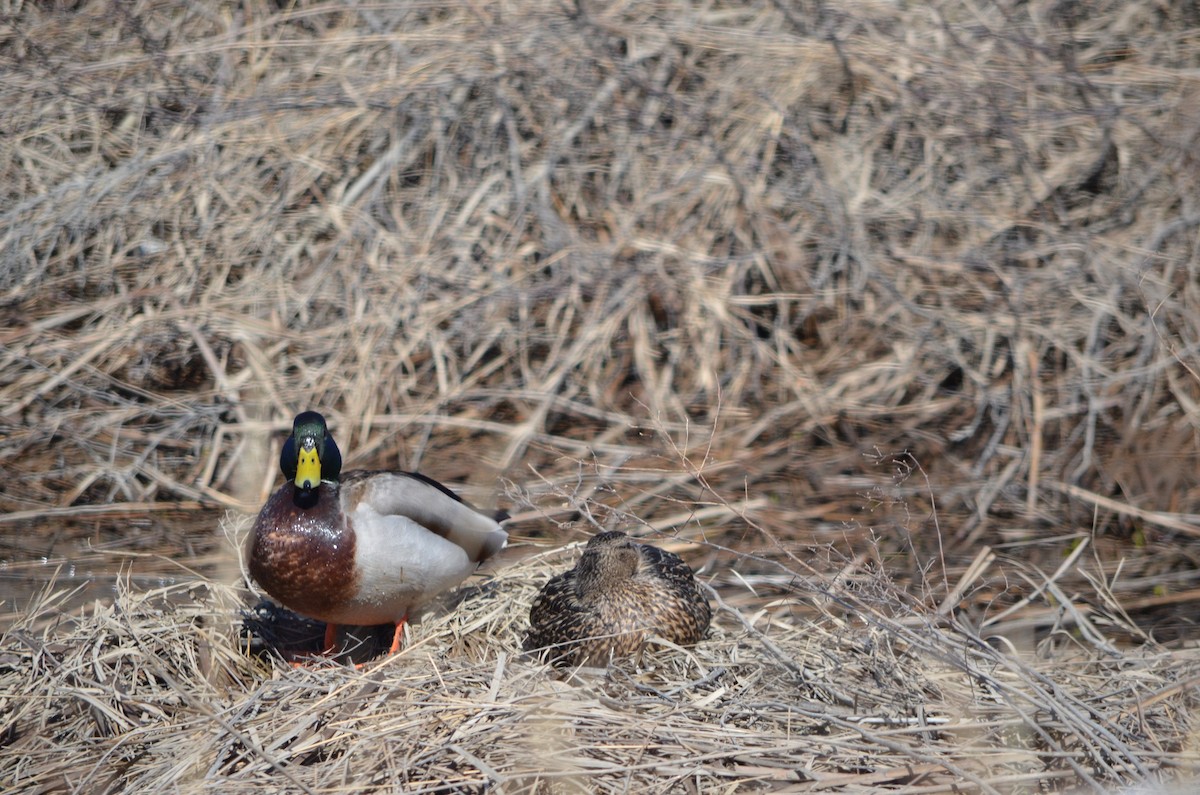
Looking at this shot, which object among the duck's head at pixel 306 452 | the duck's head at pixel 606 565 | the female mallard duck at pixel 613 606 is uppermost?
the duck's head at pixel 306 452

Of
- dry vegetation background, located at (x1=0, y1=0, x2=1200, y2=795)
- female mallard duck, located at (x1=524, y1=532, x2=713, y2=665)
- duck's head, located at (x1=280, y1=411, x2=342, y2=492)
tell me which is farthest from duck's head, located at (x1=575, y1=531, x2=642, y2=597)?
duck's head, located at (x1=280, y1=411, x2=342, y2=492)

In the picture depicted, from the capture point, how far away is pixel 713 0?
6855 mm

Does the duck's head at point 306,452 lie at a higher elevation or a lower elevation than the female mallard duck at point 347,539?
higher

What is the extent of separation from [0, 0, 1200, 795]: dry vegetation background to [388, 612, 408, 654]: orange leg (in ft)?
0.27

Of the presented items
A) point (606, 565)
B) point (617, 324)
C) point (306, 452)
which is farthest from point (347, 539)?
point (617, 324)

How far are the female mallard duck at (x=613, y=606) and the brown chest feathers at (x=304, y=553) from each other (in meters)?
0.61

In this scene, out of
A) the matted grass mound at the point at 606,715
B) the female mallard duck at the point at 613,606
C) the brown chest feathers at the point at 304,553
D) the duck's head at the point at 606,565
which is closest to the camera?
the matted grass mound at the point at 606,715

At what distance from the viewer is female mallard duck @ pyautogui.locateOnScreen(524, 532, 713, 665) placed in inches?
146

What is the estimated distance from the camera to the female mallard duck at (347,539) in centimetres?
356

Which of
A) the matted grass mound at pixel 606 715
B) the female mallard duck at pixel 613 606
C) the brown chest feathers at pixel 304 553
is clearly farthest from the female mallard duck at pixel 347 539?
the female mallard duck at pixel 613 606

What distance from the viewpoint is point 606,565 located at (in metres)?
3.82

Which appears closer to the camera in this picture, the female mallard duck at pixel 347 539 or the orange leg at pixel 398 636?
the female mallard duck at pixel 347 539

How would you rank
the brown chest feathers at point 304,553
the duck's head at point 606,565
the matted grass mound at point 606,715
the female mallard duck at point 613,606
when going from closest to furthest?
the matted grass mound at point 606,715 → the brown chest feathers at point 304,553 → the female mallard duck at point 613,606 → the duck's head at point 606,565

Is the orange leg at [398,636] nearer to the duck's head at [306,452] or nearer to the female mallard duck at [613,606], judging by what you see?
the female mallard duck at [613,606]
